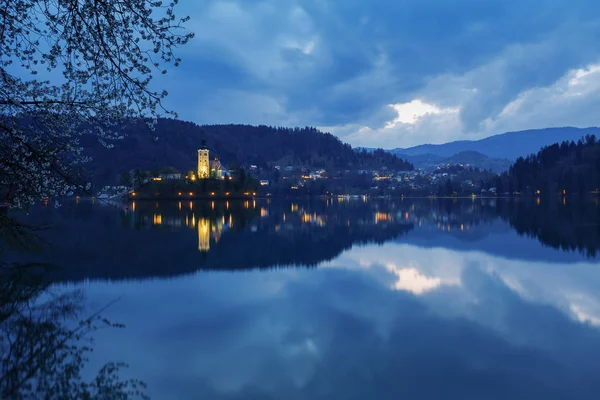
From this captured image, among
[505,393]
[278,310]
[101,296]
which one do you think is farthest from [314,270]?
[505,393]

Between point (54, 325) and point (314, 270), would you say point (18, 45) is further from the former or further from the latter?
point (314, 270)

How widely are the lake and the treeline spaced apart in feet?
466

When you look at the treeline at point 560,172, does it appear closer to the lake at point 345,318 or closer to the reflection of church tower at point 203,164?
the reflection of church tower at point 203,164

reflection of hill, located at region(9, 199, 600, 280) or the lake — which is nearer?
the lake

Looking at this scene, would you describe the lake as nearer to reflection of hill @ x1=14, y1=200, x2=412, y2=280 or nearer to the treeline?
reflection of hill @ x1=14, y1=200, x2=412, y2=280

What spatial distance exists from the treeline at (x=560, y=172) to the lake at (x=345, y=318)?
14211 centimetres

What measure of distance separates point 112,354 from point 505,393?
8.35m

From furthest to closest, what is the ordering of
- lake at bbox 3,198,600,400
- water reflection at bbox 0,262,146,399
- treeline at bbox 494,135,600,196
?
1. treeline at bbox 494,135,600,196
2. lake at bbox 3,198,600,400
3. water reflection at bbox 0,262,146,399

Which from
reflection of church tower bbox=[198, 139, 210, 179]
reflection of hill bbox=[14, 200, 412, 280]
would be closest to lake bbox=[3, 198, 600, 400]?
reflection of hill bbox=[14, 200, 412, 280]

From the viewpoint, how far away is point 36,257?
23219mm

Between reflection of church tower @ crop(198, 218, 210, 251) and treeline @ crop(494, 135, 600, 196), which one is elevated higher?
treeline @ crop(494, 135, 600, 196)

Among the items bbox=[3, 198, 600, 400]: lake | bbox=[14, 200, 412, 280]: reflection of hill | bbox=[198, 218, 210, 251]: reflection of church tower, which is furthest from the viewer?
bbox=[198, 218, 210, 251]: reflection of church tower

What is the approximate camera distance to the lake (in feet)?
29.3

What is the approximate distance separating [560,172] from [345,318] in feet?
584
